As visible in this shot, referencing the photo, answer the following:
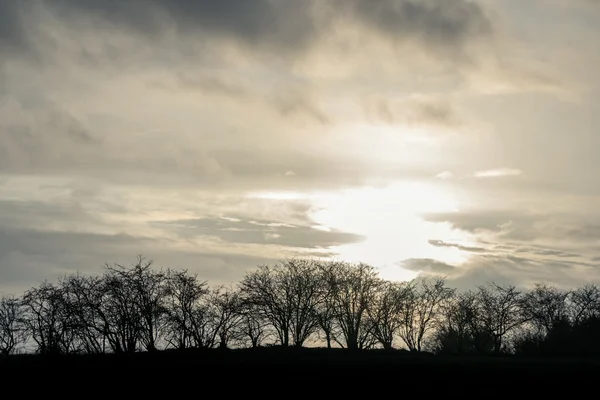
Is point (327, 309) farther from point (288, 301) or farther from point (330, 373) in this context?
point (330, 373)

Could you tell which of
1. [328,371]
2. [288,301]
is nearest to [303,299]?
[288,301]

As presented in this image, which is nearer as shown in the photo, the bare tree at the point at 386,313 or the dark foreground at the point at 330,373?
the dark foreground at the point at 330,373

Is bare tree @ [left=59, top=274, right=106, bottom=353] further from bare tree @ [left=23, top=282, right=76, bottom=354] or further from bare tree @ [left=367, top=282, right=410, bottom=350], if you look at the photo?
bare tree @ [left=367, top=282, right=410, bottom=350]

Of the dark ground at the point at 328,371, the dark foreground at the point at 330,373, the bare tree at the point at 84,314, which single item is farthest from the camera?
the bare tree at the point at 84,314

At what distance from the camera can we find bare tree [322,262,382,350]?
119125mm

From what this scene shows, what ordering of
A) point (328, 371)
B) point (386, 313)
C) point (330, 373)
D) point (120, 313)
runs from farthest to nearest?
point (386, 313), point (120, 313), point (328, 371), point (330, 373)

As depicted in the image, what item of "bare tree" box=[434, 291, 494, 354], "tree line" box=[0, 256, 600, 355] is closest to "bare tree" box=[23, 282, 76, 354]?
"tree line" box=[0, 256, 600, 355]

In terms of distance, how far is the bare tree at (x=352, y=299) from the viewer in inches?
4690

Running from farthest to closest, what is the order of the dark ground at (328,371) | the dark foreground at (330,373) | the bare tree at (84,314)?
the bare tree at (84,314) < the dark ground at (328,371) < the dark foreground at (330,373)

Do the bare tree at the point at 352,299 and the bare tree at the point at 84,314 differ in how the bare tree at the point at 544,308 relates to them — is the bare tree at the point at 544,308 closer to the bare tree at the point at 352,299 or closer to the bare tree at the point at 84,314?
the bare tree at the point at 352,299

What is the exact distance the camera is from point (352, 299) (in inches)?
4820

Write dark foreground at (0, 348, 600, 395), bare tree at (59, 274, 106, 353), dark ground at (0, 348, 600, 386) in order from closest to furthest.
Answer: dark foreground at (0, 348, 600, 395) → dark ground at (0, 348, 600, 386) → bare tree at (59, 274, 106, 353)


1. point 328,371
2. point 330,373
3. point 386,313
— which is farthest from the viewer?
point 386,313

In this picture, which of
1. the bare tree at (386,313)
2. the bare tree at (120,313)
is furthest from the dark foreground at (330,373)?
the bare tree at (386,313)
